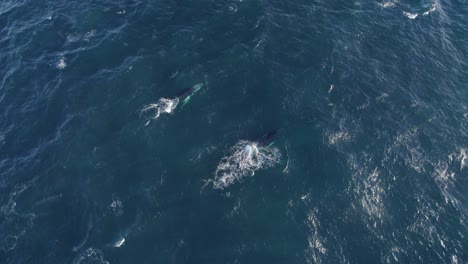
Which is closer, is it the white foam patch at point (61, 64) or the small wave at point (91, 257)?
the small wave at point (91, 257)

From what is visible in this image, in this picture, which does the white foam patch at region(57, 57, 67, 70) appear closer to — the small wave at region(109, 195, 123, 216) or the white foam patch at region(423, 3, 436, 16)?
the small wave at region(109, 195, 123, 216)

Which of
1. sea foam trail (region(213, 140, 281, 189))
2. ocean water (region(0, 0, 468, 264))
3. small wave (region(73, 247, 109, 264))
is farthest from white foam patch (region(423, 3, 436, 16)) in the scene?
small wave (region(73, 247, 109, 264))

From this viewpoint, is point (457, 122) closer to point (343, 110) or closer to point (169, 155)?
point (343, 110)

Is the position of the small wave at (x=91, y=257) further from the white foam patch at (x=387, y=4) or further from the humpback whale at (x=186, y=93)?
the white foam patch at (x=387, y=4)

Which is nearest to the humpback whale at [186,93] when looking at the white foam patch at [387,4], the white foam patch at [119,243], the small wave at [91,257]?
the white foam patch at [119,243]

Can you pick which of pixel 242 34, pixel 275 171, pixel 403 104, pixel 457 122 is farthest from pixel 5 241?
pixel 457 122

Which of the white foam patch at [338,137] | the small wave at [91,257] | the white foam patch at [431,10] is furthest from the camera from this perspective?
the white foam patch at [431,10]
